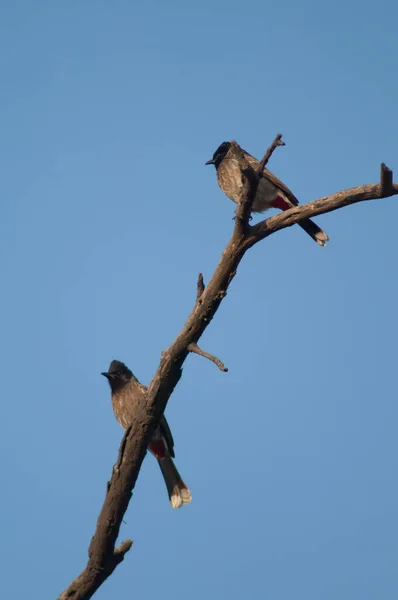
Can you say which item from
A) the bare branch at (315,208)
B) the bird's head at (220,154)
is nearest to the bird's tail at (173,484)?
the bare branch at (315,208)

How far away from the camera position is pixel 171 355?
4.78 meters

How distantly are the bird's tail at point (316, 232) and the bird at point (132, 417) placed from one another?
2.05m

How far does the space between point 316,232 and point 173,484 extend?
103 inches

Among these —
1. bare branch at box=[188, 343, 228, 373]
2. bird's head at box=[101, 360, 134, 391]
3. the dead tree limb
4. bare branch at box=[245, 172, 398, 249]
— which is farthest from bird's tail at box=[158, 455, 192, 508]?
bare branch at box=[245, 172, 398, 249]

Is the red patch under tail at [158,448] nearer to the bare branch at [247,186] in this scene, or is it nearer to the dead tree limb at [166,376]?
the dead tree limb at [166,376]

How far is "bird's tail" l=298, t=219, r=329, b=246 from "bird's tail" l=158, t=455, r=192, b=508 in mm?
2359

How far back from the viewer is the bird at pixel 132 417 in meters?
6.43

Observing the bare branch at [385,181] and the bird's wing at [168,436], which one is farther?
the bird's wing at [168,436]

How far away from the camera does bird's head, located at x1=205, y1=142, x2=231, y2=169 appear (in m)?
7.43

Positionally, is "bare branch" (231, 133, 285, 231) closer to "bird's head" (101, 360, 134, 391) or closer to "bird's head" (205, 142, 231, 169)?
"bird's head" (205, 142, 231, 169)

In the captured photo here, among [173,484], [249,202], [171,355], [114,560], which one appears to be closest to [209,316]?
[171,355]

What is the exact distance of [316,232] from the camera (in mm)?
6770

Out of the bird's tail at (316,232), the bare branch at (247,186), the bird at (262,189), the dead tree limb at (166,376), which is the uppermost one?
the bird at (262,189)

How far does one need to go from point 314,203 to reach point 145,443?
1926 millimetres
